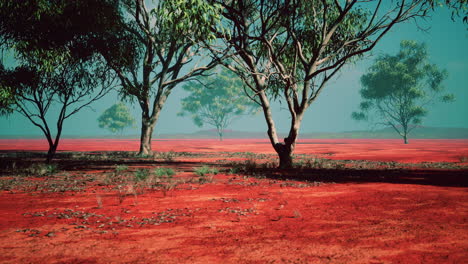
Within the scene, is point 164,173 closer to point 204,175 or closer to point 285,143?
point 204,175

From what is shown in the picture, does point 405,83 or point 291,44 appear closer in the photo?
point 291,44

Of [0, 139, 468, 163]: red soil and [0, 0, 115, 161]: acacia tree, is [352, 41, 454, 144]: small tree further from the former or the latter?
[0, 0, 115, 161]: acacia tree

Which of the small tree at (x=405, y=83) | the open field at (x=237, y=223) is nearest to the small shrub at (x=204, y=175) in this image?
the open field at (x=237, y=223)

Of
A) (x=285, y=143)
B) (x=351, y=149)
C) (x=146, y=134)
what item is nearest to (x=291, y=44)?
(x=285, y=143)

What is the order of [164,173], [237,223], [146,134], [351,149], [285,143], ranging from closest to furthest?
[237,223] < [164,173] < [285,143] < [146,134] < [351,149]

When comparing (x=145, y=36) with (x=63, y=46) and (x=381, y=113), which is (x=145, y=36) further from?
(x=381, y=113)

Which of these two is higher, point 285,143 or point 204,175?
point 285,143

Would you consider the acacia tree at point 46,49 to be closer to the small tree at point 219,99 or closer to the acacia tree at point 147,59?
the acacia tree at point 147,59

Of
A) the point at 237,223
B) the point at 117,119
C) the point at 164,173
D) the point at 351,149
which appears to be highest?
the point at 117,119

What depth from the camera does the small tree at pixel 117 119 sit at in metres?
105

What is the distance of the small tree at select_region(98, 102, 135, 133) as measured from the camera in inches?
4126

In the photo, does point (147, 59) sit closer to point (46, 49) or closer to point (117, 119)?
point (46, 49)

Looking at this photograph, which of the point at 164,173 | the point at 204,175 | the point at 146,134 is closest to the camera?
the point at 164,173

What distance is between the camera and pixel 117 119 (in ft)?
352
